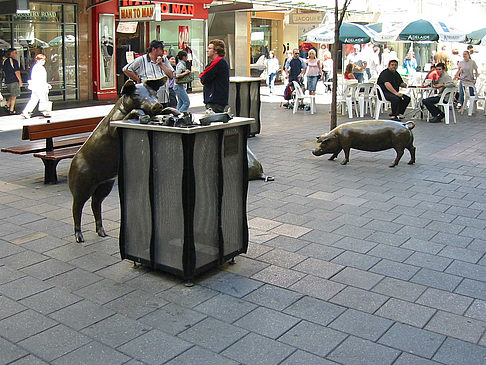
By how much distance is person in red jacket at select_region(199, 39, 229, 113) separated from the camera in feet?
32.2

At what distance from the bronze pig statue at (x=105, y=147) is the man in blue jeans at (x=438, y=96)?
11144 millimetres

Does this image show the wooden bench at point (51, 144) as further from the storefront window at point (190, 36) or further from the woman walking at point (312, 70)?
the storefront window at point (190, 36)

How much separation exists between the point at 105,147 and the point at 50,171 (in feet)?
10.5

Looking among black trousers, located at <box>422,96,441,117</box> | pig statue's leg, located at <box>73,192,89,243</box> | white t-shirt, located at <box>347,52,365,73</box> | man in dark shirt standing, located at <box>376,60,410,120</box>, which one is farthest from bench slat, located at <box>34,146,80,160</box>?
white t-shirt, located at <box>347,52,365,73</box>

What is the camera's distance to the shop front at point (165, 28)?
19.2m

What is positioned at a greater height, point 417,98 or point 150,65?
point 150,65

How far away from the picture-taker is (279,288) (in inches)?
189

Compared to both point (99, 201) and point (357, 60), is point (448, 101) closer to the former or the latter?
point (357, 60)

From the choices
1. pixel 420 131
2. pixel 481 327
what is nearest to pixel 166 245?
pixel 481 327

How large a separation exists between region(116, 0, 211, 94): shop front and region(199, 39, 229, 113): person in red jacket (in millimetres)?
8920

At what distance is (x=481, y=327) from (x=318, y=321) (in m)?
1.08

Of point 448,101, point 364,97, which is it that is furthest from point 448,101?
point 364,97

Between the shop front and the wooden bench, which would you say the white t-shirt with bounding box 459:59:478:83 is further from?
the wooden bench

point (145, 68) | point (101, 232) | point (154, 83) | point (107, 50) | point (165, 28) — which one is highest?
point (165, 28)
